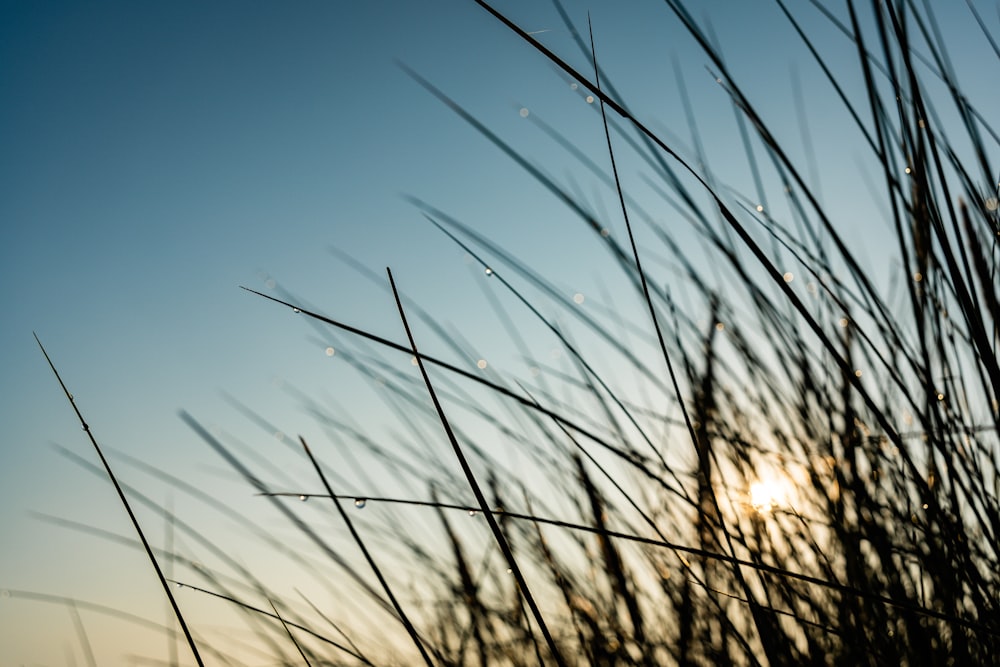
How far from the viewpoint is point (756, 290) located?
2.36 ft

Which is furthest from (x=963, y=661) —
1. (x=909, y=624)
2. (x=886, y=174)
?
(x=886, y=174)

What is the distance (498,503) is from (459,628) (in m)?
0.51

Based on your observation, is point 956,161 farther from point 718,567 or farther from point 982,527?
point 718,567

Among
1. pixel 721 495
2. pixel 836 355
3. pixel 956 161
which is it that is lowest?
pixel 836 355

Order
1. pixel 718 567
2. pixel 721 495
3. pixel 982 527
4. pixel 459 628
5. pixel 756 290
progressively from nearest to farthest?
pixel 982 527 < pixel 756 290 < pixel 721 495 < pixel 718 567 < pixel 459 628

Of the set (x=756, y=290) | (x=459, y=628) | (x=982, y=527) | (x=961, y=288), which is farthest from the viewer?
(x=459, y=628)

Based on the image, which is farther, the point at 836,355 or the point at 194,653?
the point at 194,653

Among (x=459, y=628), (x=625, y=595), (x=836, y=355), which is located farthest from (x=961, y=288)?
(x=459, y=628)

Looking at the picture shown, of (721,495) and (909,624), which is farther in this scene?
(721,495)

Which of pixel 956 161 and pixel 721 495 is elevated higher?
pixel 956 161

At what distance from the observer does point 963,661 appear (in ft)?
1.99

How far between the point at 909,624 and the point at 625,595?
0.28 m

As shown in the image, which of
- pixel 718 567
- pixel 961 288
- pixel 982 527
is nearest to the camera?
pixel 961 288

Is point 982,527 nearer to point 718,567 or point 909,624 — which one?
point 909,624
